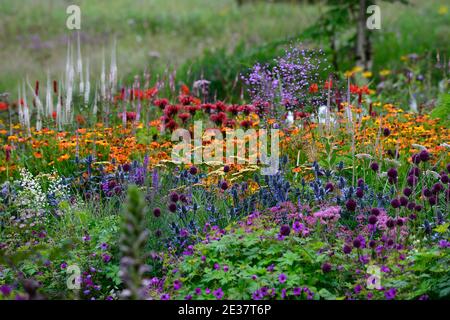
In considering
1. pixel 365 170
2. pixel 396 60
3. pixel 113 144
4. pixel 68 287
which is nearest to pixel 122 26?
pixel 396 60

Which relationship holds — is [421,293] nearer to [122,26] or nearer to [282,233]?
[282,233]

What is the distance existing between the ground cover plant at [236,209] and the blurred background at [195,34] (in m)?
3.14

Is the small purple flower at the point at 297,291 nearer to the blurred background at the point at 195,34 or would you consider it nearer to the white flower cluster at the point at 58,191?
the white flower cluster at the point at 58,191

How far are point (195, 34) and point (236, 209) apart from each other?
11881 millimetres

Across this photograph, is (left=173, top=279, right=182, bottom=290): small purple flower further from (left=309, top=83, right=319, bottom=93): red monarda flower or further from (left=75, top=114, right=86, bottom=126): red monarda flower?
(left=75, top=114, right=86, bottom=126): red monarda flower

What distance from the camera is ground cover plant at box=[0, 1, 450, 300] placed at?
396cm

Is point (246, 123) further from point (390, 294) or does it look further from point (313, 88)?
point (390, 294)

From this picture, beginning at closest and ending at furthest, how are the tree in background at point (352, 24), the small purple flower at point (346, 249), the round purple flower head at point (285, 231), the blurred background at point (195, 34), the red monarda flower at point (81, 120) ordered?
the small purple flower at point (346, 249)
the round purple flower head at point (285, 231)
the red monarda flower at point (81, 120)
the tree in background at point (352, 24)
the blurred background at point (195, 34)

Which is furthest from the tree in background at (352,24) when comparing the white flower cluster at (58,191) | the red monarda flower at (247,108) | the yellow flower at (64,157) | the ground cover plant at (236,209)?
the white flower cluster at (58,191)

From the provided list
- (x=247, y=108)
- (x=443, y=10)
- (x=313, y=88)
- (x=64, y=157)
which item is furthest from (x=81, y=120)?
(x=443, y=10)

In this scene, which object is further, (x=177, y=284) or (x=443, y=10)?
(x=443, y=10)

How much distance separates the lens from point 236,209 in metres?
4.96

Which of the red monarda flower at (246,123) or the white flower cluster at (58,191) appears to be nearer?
the white flower cluster at (58,191)

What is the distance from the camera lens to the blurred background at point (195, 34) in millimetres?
10344
